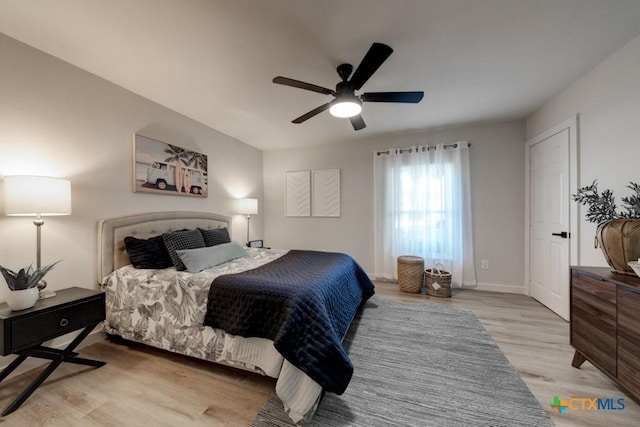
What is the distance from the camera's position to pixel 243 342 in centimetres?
170

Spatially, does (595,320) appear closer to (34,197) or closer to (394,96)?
(394,96)

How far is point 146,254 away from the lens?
2.29 meters

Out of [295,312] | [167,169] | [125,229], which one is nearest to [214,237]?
[125,229]

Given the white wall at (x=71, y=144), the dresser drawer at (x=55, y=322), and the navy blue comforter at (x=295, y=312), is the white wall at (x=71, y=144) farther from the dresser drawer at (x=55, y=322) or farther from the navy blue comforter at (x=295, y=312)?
the navy blue comforter at (x=295, y=312)

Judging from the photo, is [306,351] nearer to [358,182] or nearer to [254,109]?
[254,109]

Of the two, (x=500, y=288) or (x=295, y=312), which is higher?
(x=295, y=312)

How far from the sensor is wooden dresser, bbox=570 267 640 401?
1.34 metres

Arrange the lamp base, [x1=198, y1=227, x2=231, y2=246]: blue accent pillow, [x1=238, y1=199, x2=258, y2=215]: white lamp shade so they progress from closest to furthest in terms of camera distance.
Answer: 1. the lamp base
2. [x1=198, y1=227, x2=231, y2=246]: blue accent pillow
3. [x1=238, y1=199, x2=258, y2=215]: white lamp shade

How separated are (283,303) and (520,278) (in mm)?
3649

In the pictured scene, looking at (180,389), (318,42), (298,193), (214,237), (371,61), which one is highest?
(318,42)

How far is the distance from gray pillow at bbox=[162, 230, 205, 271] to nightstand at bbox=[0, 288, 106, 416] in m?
0.56

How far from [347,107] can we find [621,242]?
2066 mm

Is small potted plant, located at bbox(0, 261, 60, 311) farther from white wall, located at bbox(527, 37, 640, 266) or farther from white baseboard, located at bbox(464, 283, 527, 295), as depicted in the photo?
white baseboard, located at bbox(464, 283, 527, 295)

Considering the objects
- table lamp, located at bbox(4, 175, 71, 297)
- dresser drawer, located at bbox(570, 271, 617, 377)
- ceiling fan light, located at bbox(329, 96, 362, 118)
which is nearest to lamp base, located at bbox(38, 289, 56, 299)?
table lamp, located at bbox(4, 175, 71, 297)
